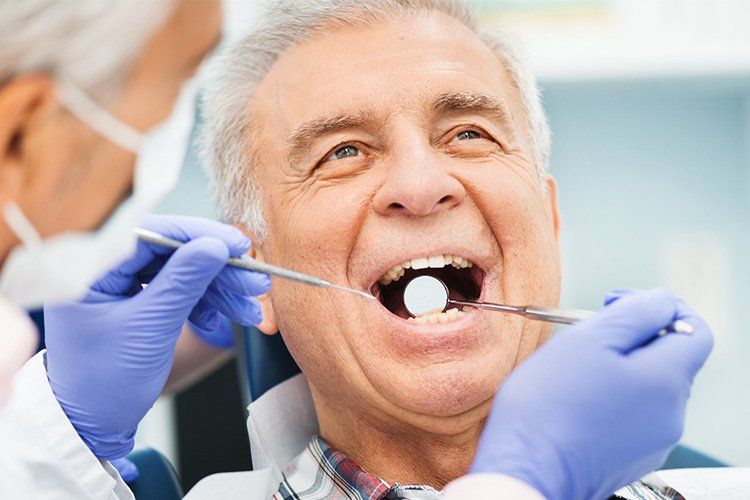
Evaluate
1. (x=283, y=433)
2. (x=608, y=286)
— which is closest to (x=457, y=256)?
(x=283, y=433)

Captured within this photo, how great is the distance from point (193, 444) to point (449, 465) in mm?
1371

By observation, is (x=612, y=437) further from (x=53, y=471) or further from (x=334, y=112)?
(x=53, y=471)

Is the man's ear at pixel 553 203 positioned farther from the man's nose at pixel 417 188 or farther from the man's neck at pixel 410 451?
the man's neck at pixel 410 451

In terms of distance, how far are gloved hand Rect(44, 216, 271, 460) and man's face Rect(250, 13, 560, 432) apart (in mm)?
153

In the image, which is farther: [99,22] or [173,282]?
[173,282]

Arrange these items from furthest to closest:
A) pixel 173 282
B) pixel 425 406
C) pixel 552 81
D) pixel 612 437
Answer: pixel 552 81 < pixel 425 406 < pixel 173 282 < pixel 612 437

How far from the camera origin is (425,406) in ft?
4.39

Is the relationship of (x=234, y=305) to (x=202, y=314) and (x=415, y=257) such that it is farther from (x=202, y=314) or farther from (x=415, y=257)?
(x=415, y=257)

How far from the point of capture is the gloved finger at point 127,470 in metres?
1.66

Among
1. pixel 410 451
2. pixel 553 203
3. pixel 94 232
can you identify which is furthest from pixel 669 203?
pixel 94 232

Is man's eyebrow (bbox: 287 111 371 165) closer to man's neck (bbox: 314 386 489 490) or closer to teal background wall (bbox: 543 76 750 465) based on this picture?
man's neck (bbox: 314 386 489 490)

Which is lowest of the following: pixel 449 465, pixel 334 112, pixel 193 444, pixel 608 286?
pixel 193 444

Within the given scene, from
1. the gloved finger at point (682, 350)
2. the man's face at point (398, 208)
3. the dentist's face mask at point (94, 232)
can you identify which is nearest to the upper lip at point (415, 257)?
the man's face at point (398, 208)

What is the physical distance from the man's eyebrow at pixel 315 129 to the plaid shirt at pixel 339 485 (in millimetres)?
547
